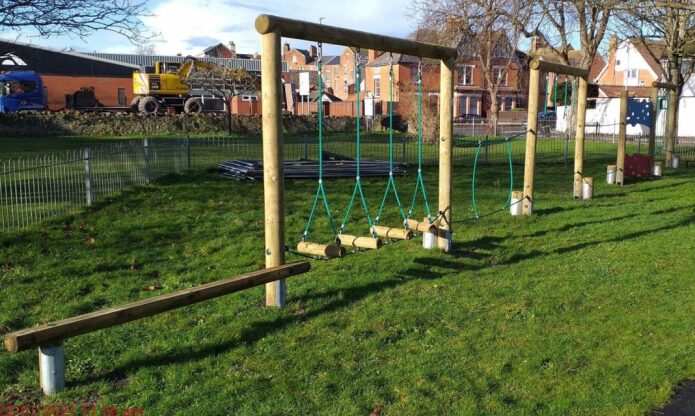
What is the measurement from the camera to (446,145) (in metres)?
8.05

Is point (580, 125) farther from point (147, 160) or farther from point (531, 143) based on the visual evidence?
point (147, 160)

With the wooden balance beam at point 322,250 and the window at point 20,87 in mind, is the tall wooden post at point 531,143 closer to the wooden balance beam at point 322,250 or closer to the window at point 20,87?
the wooden balance beam at point 322,250

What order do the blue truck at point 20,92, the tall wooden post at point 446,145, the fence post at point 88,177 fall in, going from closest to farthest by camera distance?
the tall wooden post at point 446,145 < the fence post at point 88,177 < the blue truck at point 20,92

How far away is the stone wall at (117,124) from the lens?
104 ft

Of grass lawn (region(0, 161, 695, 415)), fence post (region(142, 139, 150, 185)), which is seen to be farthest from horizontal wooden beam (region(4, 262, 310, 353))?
fence post (region(142, 139, 150, 185))

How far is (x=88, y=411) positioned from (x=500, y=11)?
29.5 metres

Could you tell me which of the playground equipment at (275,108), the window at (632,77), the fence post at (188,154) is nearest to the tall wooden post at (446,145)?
the playground equipment at (275,108)

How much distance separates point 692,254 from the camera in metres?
7.77

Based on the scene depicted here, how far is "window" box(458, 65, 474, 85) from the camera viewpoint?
202 ft

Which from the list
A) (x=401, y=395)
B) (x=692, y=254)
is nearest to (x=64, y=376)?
(x=401, y=395)

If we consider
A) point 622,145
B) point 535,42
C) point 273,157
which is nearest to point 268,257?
point 273,157

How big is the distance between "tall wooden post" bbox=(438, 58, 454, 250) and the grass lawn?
1.05ft

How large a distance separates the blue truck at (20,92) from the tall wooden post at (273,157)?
3785 centimetres

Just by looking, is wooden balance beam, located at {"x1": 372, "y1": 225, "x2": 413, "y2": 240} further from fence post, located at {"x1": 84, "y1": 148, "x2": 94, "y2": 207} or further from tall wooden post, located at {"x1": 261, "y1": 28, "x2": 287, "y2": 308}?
fence post, located at {"x1": 84, "y1": 148, "x2": 94, "y2": 207}
